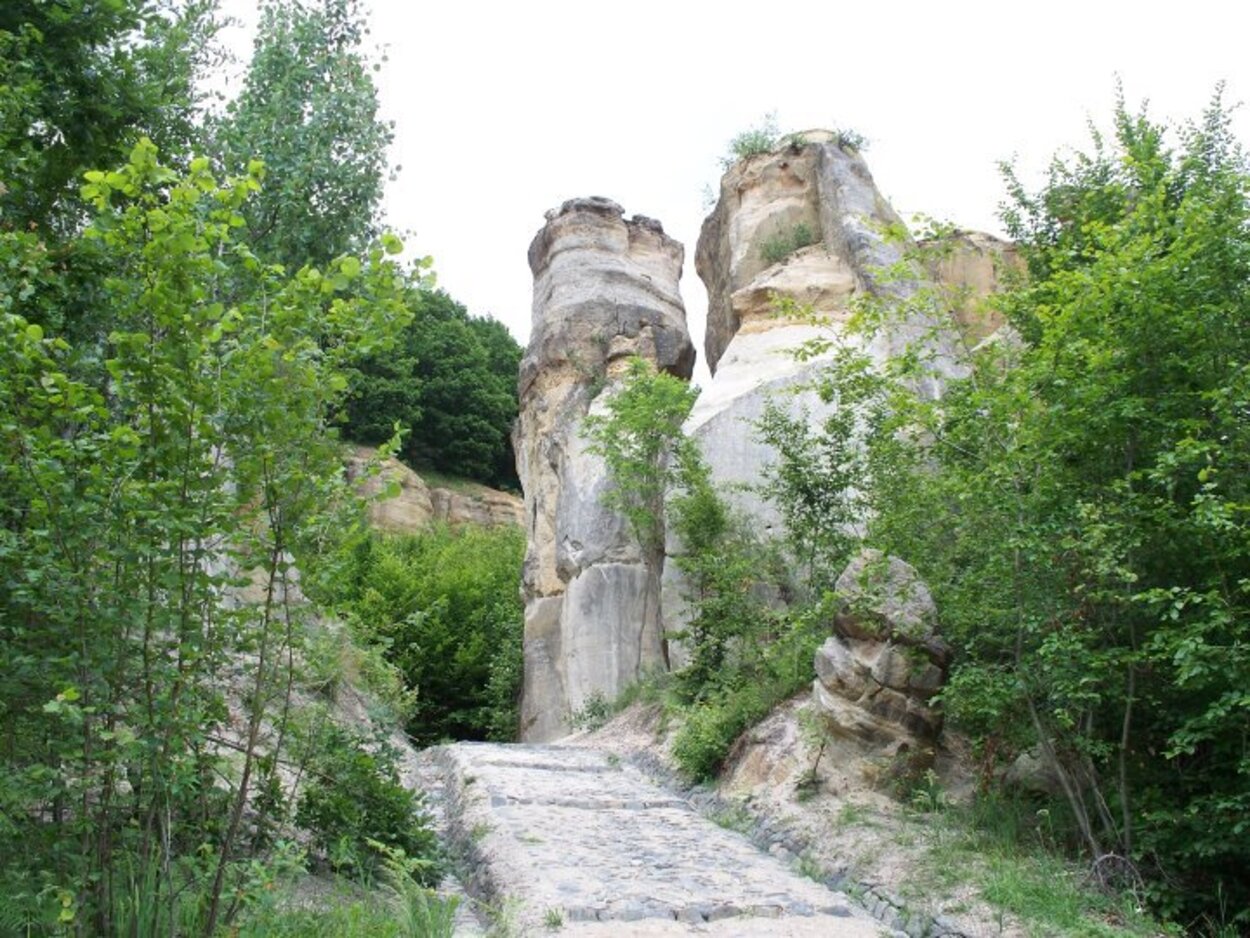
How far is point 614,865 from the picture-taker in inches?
310

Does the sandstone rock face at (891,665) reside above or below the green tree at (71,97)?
below

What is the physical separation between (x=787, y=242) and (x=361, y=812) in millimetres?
14326

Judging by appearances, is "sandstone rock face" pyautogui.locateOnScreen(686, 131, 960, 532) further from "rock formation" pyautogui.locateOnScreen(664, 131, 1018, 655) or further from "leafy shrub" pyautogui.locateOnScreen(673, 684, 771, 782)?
"leafy shrub" pyautogui.locateOnScreen(673, 684, 771, 782)

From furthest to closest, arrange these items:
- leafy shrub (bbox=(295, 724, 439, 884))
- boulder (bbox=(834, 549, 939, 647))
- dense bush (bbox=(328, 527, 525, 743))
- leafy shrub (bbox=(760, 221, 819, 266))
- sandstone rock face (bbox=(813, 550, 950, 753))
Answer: dense bush (bbox=(328, 527, 525, 743)) → leafy shrub (bbox=(760, 221, 819, 266)) → sandstone rock face (bbox=(813, 550, 950, 753)) → boulder (bbox=(834, 549, 939, 647)) → leafy shrub (bbox=(295, 724, 439, 884))

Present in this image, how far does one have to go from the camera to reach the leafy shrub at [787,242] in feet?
63.0

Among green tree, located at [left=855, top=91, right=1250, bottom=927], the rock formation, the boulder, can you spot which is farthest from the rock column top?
green tree, located at [left=855, top=91, right=1250, bottom=927]

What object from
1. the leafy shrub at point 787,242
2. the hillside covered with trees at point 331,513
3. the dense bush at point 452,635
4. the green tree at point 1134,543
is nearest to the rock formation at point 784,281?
the leafy shrub at point 787,242

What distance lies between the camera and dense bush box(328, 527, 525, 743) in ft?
73.4

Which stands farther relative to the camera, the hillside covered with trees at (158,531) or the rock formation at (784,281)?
the rock formation at (784,281)

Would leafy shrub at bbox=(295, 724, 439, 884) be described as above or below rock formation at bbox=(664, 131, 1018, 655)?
below

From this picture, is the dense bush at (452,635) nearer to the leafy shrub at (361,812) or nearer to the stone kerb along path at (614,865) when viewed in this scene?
the stone kerb along path at (614,865)

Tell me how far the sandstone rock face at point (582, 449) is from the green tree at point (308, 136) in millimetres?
9131

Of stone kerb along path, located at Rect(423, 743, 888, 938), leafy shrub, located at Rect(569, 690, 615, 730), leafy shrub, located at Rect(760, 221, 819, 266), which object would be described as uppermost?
leafy shrub, located at Rect(760, 221, 819, 266)

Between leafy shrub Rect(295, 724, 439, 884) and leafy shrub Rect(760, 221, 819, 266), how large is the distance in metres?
13.6
